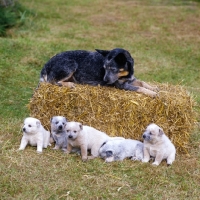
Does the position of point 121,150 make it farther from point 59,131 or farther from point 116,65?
point 116,65

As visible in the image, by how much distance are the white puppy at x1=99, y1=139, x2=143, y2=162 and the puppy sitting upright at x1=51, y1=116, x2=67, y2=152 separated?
59 cm

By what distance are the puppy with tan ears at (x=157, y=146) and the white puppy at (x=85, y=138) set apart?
58 cm

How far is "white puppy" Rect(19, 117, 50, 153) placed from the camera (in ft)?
20.0

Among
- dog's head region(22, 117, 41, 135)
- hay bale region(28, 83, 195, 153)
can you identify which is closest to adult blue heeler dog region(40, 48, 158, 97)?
hay bale region(28, 83, 195, 153)

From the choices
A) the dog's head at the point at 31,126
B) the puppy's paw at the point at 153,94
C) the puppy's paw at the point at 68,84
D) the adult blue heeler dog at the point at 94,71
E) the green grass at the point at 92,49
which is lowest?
the green grass at the point at 92,49

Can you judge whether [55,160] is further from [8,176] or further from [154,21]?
[154,21]

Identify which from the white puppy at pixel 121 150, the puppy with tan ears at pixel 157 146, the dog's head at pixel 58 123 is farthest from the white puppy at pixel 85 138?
the puppy with tan ears at pixel 157 146

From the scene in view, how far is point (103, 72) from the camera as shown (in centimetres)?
674

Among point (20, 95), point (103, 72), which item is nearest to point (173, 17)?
point (20, 95)

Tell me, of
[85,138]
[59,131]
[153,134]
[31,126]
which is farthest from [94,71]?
[153,134]

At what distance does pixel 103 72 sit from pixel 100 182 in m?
1.97

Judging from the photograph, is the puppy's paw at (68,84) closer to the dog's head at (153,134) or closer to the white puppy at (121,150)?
the white puppy at (121,150)

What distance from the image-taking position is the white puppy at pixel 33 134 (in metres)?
6.10

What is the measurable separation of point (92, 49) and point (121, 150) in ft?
23.7
